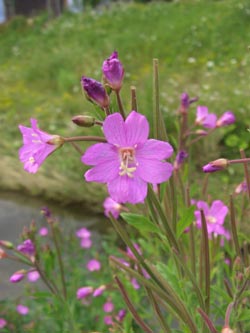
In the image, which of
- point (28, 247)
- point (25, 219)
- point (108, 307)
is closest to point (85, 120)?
point (28, 247)

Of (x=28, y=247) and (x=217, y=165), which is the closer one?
(x=217, y=165)

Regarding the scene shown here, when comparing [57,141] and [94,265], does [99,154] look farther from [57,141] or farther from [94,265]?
[94,265]

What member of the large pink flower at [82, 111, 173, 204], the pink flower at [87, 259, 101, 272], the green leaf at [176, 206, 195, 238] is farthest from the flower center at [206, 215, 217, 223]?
the pink flower at [87, 259, 101, 272]

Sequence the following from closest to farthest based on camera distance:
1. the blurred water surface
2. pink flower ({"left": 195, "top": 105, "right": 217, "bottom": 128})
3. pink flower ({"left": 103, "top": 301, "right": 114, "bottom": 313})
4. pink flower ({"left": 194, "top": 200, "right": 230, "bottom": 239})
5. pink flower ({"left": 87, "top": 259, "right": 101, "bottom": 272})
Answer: pink flower ({"left": 194, "top": 200, "right": 230, "bottom": 239}), pink flower ({"left": 195, "top": 105, "right": 217, "bottom": 128}), pink flower ({"left": 103, "top": 301, "right": 114, "bottom": 313}), pink flower ({"left": 87, "top": 259, "right": 101, "bottom": 272}), the blurred water surface

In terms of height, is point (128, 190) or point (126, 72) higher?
point (128, 190)

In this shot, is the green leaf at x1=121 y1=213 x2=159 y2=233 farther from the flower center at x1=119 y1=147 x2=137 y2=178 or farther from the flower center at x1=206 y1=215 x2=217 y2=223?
the flower center at x1=206 y1=215 x2=217 y2=223

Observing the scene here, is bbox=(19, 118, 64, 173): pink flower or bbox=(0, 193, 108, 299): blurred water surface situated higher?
bbox=(19, 118, 64, 173): pink flower
